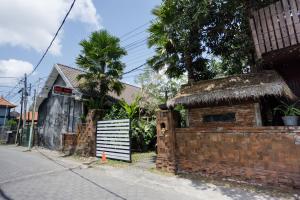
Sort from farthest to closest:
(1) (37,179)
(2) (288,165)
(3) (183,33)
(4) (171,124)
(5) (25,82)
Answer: (5) (25,82), (3) (183,33), (4) (171,124), (1) (37,179), (2) (288,165)

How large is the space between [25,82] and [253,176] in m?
27.4

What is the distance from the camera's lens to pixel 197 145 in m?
8.82

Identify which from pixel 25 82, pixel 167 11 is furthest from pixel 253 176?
pixel 25 82

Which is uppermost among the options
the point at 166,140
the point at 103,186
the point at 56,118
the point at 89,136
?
the point at 56,118

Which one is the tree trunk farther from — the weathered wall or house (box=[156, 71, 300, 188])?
the weathered wall

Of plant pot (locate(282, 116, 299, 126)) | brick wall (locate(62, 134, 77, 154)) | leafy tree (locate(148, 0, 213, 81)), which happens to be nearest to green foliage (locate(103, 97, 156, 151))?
brick wall (locate(62, 134, 77, 154))

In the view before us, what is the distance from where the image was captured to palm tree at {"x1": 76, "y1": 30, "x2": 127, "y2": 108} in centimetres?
1549

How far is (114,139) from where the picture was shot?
12.2m

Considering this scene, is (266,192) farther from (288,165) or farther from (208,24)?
(208,24)

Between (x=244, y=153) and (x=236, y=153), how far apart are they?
0.26 m

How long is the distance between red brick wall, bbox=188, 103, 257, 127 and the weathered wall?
502mm

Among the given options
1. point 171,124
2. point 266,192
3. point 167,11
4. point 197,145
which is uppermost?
point 167,11

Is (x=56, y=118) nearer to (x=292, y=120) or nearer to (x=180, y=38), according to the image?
(x=180, y=38)

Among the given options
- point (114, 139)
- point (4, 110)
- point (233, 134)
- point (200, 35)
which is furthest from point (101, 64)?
point (4, 110)
